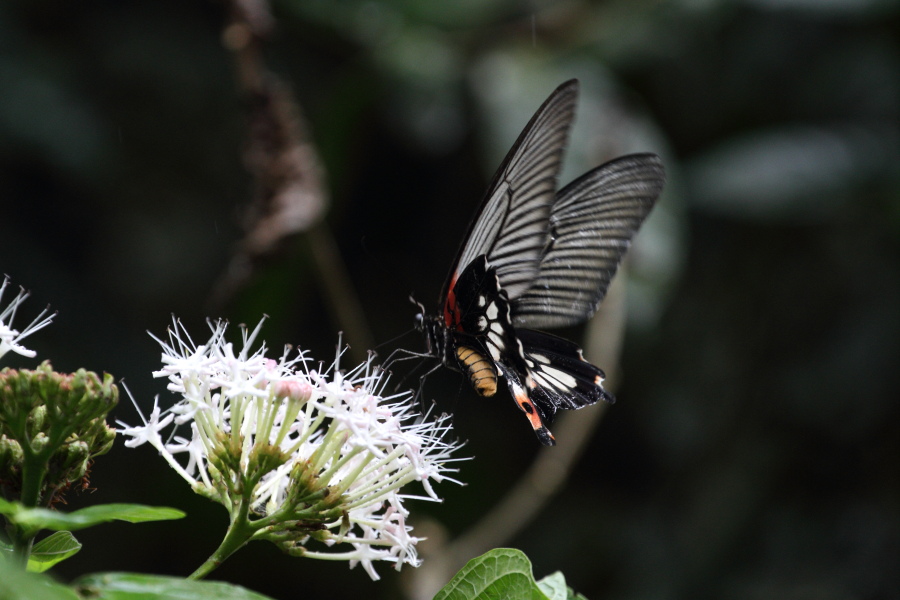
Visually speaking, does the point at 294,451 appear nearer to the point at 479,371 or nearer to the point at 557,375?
the point at 479,371

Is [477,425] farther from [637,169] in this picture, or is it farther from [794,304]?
[637,169]

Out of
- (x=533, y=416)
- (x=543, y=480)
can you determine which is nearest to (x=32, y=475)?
(x=533, y=416)

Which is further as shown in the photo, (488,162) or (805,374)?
(805,374)

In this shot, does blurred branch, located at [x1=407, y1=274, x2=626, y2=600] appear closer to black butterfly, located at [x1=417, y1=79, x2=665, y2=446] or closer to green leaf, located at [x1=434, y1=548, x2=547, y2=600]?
black butterfly, located at [x1=417, y1=79, x2=665, y2=446]

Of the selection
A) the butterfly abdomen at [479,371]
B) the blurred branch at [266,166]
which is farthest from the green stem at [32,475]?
the blurred branch at [266,166]

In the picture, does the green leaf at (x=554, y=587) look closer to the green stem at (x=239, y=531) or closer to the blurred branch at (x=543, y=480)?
the green stem at (x=239, y=531)

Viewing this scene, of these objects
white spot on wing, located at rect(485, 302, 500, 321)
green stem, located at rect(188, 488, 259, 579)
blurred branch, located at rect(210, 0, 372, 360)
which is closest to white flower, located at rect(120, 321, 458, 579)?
green stem, located at rect(188, 488, 259, 579)

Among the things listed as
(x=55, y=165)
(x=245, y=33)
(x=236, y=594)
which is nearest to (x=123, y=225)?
(x=55, y=165)
